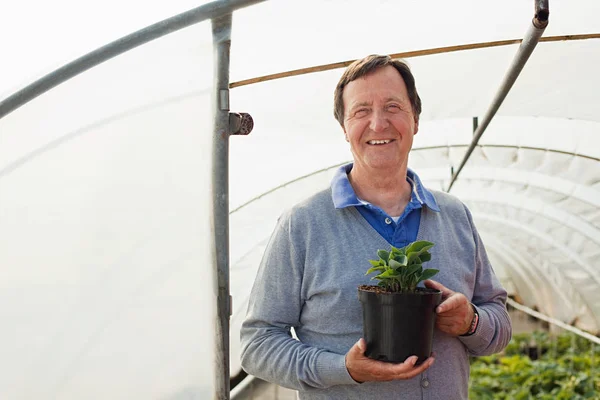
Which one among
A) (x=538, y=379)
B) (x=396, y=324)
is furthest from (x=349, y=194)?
(x=538, y=379)

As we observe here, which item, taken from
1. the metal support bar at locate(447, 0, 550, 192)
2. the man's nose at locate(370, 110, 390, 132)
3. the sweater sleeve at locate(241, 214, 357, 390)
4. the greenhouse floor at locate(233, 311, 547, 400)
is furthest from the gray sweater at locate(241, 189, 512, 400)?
the greenhouse floor at locate(233, 311, 547, 400)

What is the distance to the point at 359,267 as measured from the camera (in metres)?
2.11

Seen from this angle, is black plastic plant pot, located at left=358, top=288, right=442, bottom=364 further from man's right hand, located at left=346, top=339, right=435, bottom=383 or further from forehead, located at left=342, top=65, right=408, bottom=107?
forehead, located at left=342, top=65, right=408, bottom=107

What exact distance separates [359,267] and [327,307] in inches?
5.8

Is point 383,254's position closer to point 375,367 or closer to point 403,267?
point 403,267

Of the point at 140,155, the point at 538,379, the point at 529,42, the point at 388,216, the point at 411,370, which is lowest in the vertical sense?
the point at 538,379

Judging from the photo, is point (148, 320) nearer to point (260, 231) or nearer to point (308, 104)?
point (308, 104)

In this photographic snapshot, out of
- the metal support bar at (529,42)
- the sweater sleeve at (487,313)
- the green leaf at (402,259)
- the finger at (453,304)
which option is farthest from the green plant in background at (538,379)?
the green leaf at (402,259)

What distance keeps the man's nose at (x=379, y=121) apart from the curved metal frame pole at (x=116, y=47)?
0.48 meters

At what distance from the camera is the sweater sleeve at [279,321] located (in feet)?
6.75

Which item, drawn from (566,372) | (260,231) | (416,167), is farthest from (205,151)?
(566,372)

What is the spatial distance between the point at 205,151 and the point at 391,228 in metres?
0.59

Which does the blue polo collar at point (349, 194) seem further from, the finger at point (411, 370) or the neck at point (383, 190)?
the finger at point (411, 370)

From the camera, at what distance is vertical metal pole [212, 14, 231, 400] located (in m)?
2.06
